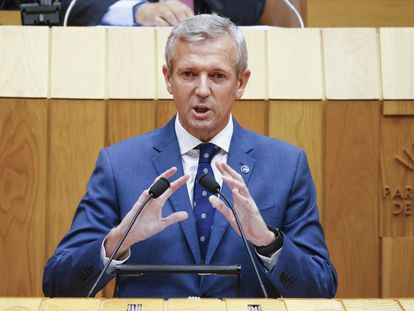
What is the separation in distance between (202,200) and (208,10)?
77cm

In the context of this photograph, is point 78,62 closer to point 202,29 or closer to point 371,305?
point 202,29

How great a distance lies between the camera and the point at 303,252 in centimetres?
159

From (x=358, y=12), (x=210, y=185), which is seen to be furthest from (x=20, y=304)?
(x=358, y=12)

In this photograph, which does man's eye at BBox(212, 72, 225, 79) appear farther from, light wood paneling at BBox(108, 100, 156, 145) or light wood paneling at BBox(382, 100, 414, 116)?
light wood paneling at BBox(382, 100, 414, 116)

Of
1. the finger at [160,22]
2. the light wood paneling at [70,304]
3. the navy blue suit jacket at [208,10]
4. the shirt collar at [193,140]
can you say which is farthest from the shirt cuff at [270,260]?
the navy blue suit jacket at [208,10]

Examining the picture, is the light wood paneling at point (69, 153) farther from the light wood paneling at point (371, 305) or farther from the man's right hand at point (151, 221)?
the light wood paneling at point (371, 305)

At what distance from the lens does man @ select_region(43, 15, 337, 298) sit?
1525 mm

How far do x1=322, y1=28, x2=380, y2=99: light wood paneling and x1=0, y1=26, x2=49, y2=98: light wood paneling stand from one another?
1.94ft

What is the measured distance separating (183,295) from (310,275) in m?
0.21

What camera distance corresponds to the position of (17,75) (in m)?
1.99

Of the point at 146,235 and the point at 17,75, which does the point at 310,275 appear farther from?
the point at 17,75

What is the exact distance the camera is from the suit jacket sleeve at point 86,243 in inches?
59.4

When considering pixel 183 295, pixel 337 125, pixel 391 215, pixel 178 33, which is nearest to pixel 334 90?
pixel 337 125

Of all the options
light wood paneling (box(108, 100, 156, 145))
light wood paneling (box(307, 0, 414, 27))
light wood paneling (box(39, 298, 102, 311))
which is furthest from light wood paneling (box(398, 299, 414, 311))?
light wood paneling (box(307, 0, 414, 27))
